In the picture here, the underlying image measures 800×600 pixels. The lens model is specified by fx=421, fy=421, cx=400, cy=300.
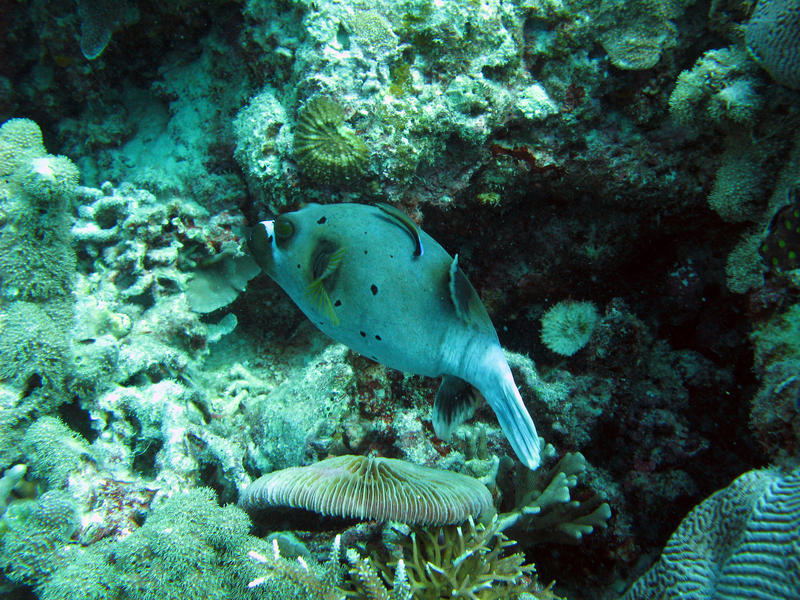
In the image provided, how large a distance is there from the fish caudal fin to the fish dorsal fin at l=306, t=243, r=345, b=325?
911 millimetres

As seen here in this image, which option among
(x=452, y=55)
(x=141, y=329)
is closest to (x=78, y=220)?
(x=141, y=329)

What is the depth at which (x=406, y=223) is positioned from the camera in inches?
81.0

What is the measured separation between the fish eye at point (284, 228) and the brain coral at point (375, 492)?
4.64 feet

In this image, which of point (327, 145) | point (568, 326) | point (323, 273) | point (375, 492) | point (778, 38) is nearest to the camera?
point (323, 273)

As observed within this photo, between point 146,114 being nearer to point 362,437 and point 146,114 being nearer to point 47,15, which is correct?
point 47,15

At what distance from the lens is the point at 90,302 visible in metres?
3.80

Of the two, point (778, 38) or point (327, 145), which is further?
point (327, 145)

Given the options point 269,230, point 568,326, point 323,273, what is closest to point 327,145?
point 269,230

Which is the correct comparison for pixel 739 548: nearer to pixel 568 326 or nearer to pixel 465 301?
pixel 465 301

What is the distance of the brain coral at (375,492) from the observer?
2.28m

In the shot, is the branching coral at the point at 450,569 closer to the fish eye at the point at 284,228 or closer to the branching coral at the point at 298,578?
the branching coral at the point at 298,578

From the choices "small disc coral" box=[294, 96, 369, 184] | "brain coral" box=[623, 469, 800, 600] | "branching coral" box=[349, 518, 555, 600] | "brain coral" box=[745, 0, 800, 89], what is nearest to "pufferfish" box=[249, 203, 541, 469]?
"branching coral" box=[349, 518, 555, 600]

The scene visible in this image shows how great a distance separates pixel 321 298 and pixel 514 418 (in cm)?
116

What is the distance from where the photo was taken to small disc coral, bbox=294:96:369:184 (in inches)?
127
